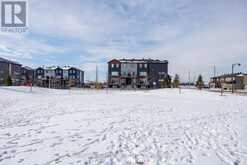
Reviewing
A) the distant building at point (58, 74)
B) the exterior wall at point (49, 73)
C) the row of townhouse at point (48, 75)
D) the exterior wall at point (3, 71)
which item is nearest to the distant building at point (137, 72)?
the row of townhouse at point (48, 75)

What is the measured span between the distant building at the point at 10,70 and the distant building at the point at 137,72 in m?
46.3

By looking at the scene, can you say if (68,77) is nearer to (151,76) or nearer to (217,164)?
(151,76)

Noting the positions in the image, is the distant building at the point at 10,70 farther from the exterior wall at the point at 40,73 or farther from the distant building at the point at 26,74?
the exterior wall at the point at 40,73

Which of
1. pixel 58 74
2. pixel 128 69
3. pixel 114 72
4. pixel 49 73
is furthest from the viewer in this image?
pixel 49 73

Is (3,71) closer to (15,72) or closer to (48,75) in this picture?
(15,72)

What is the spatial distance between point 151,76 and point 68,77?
1826 inches

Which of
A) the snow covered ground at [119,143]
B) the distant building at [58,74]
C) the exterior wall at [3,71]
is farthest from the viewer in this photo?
the distant building at [58,74]

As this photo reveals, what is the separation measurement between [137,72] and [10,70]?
6003 cm

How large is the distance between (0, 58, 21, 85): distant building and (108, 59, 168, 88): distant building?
152 ft

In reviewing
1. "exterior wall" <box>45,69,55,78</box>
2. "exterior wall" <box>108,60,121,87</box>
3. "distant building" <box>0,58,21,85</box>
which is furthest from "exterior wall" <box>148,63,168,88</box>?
"distant building" <box>0,58,21,85</box>

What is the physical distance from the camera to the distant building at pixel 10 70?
277ft

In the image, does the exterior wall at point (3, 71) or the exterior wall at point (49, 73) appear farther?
the exterior wall at point (49, 73)

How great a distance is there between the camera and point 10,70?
8831 centimetres

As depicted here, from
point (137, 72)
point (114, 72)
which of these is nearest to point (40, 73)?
point (114, 72)
